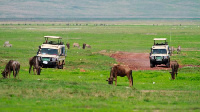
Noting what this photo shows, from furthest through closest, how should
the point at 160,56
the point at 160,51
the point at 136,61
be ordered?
the point at 136,61 < the point at 160,51 < the point at 160,56

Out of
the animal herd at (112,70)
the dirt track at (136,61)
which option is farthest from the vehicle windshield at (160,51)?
the animal herd at (112,70)

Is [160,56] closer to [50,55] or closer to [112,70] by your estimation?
[50,55]

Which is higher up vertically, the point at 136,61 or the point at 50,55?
the point at 50,55

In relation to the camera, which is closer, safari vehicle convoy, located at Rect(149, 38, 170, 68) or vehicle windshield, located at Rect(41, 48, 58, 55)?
vehicle windshield, located at Rect(41, 48, 58, 55)

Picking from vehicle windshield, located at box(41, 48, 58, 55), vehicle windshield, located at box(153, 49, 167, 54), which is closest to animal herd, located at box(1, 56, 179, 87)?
vehicle windshield, located at box(41, 48, 58, 55)

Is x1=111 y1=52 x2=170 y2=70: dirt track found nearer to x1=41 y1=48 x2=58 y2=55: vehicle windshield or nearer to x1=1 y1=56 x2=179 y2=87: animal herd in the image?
x1=41 y1=48 x2=58 y2=55: vehicle windshield

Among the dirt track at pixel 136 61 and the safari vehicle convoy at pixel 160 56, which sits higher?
the safari vehicle convoy at pixel 160 56

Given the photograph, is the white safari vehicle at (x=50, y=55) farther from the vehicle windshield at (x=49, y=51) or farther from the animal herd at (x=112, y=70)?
the animal herd at (x=112, y=70)

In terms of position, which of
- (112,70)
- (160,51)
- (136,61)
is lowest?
(136,61)

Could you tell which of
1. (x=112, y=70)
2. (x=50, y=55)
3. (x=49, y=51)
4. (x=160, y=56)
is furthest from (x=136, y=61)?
(x=112, y=70)

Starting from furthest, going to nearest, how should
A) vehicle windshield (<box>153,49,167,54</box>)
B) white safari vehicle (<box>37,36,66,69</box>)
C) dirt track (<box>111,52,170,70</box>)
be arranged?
vehicle windshield (<box>153,49,167,54</box>)
dirt track (<box>111,52,170,70</box>)
white safari vehicle (<box>37,36,66,69</box>)

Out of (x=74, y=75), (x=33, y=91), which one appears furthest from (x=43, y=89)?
(x=74, y=75)

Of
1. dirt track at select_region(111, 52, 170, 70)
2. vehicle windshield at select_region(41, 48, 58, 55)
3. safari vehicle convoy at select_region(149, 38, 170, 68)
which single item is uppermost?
vehicle windshield at select_region(41, 48, 58, 55)

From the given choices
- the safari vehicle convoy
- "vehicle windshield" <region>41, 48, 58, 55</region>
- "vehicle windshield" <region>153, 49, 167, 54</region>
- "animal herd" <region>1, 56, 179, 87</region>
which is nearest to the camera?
"animal herd" <region>1, 56, 179, 87</region>
